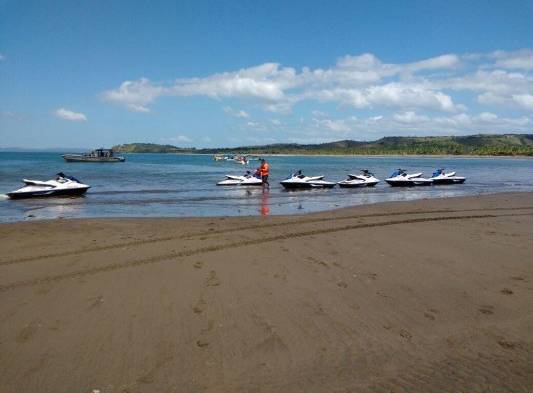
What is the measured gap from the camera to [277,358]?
488cm

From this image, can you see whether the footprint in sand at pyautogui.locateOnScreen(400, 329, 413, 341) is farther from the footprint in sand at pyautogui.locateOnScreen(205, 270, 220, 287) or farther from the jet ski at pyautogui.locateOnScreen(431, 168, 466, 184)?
the jet ski at pyautogui.locateOnScreen(431, 168, 466, 184)

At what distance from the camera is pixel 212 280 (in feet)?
25.5

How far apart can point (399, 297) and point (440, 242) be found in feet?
16.1

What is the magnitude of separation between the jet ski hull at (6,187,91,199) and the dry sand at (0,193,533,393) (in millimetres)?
16295

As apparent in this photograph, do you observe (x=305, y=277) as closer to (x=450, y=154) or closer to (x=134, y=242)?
(x=134, y=242)

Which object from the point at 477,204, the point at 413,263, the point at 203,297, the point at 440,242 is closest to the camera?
the point at 203,297

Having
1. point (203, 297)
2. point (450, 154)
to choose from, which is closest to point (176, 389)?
point (203, 297)

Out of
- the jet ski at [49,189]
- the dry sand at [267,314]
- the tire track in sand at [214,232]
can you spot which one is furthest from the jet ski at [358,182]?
the dry sand at [267,314]

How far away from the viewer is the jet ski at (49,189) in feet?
86.1

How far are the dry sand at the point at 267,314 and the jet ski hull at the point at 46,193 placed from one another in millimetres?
16295

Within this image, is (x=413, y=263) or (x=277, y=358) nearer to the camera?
(x=277, y=358)

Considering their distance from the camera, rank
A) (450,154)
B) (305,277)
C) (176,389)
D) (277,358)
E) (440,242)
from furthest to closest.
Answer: (450,154) → (440,242) → (305,277) → (277,358) → (176,389)

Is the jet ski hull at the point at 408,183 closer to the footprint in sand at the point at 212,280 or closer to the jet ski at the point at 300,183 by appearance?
the jet ski at the point at 300,183

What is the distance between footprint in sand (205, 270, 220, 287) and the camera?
24.7 ft
